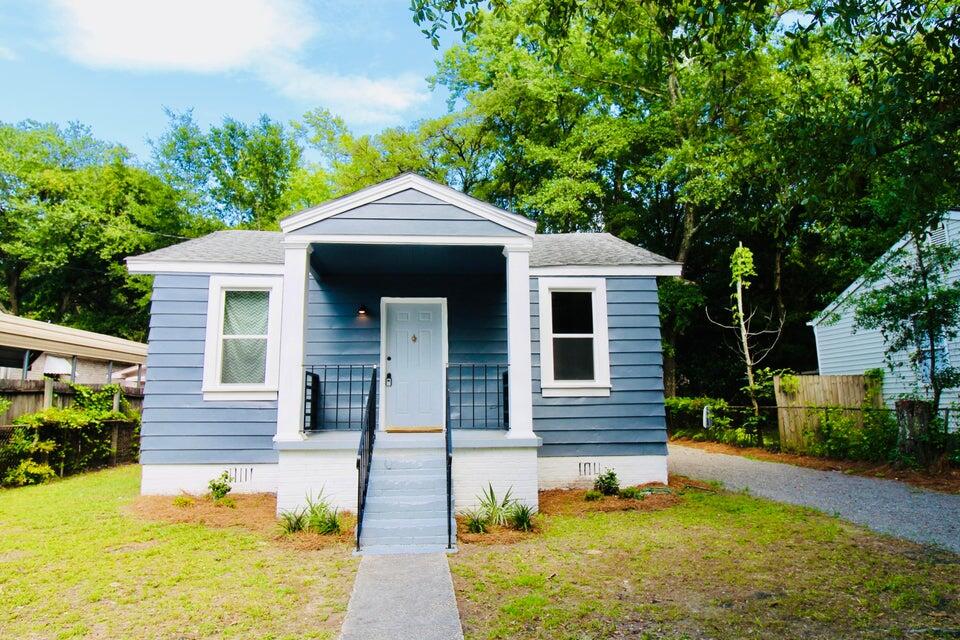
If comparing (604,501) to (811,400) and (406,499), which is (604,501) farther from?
(811,400)

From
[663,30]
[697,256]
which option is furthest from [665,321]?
[663,30]

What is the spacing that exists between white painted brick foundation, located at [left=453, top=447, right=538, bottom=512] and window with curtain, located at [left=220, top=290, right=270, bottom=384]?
3436 mm

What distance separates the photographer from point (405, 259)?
25.6ft

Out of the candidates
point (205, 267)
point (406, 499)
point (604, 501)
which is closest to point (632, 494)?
point (604, 501)

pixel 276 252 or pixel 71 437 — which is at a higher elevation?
pixel 276 252

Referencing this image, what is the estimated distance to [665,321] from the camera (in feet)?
62.5

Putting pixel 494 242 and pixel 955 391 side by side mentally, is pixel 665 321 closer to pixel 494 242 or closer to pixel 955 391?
pixel 955 391

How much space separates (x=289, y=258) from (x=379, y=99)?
1698 centimetres

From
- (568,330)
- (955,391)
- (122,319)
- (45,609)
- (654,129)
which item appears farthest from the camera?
(122,319)

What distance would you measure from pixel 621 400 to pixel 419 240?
375cm

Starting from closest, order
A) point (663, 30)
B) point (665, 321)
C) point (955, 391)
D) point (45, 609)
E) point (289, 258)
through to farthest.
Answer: point (45, 609)
point (663, 30)
point (289, 258)
point (955, 391)
point (665, 321)

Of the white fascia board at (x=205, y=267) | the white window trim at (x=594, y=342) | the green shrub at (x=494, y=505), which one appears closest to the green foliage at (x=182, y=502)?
the white fascia board at (x=205, y=267)

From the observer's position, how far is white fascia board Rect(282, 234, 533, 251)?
6.68 metres

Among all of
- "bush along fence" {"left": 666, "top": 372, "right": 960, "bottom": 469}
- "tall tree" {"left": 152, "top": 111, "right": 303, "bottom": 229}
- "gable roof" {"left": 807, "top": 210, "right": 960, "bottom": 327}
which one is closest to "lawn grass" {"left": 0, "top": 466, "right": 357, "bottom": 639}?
"bush along fence" {"left": 666, "top": 372, "right": 960, "bottom": 469}
